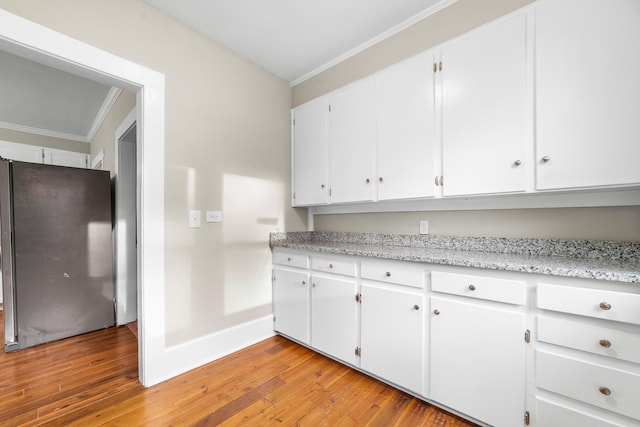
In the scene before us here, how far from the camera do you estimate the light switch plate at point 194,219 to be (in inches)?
81.2

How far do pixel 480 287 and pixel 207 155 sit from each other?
2138mm

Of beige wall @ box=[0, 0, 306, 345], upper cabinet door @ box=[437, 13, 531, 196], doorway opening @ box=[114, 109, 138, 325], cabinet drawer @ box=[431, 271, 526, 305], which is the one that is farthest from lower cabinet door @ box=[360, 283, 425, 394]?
doorway opening @ box=[114, 109, 138, 325]

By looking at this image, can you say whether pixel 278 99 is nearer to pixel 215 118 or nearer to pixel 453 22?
pixel 215 118

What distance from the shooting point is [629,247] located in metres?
1.36

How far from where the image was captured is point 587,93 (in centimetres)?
130

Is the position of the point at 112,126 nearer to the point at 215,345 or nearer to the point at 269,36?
the point at 269,36

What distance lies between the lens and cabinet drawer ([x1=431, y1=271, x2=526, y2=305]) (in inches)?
50.3

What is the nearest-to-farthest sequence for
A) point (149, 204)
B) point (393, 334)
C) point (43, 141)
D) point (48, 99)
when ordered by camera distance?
point (393, 334), point (149, 204), point (48, 99), point (43, 141)

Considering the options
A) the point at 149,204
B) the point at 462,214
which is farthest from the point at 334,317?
the point at 149,204

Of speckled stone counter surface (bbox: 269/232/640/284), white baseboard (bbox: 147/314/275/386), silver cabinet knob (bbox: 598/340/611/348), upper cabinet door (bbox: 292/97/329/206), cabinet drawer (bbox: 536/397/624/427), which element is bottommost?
white baseboard (bbox: 147/314/275/386)

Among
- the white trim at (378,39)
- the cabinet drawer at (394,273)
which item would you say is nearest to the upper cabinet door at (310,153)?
the white trim at (378,39)

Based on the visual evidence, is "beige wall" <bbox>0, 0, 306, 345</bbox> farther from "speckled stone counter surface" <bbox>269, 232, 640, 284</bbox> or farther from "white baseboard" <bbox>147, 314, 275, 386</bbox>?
"speckled stone counter surface" <bbox>269, 232, 640, 284</bbox>

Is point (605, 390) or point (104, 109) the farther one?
point (104, 109)

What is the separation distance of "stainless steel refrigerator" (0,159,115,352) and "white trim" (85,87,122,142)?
0.92 metres
